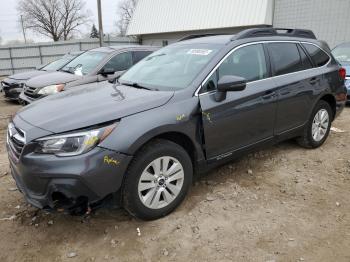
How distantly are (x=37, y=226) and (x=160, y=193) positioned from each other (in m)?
1.23

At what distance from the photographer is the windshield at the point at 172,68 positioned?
3708 millimetres

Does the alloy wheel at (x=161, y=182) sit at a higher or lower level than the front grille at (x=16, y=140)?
lower

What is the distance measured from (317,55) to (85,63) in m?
5.31

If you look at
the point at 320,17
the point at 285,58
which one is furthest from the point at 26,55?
the point at 285,58

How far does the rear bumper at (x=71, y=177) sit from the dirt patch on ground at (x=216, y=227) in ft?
1.44

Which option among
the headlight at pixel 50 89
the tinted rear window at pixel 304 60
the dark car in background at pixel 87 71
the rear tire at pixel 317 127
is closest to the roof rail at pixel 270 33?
the tinted rear window at pixel 304 60

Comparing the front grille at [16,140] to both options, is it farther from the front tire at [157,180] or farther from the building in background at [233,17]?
the building in background at [233,17]

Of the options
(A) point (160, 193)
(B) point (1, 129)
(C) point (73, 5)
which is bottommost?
(B) point (1, 129)

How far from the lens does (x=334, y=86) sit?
5.22m

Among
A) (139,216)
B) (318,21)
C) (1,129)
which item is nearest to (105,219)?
(139,216)

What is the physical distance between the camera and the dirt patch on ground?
293cm

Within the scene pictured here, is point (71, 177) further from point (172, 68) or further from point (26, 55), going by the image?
point (26, 55)

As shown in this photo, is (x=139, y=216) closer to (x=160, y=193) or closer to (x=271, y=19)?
(x=160, y=193)

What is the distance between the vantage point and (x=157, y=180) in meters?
3.23
